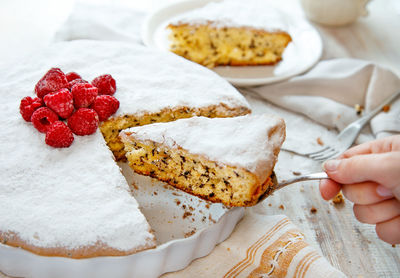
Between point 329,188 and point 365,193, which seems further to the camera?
point 329,188

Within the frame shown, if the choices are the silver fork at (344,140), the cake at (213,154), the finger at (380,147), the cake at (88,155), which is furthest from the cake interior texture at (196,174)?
the silver fork at (344,140)

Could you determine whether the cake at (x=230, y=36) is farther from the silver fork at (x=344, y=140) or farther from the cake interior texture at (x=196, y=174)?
the cake interior texture at (x=196, y=174)

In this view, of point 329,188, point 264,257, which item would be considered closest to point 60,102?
point 264,257

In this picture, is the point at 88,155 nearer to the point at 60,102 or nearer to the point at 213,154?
the point at 60,102

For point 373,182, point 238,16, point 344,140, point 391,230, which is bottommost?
point 344,140

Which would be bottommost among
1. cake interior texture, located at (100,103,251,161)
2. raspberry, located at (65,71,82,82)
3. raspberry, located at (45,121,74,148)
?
cake interior texture, located at (100,103,251,161)

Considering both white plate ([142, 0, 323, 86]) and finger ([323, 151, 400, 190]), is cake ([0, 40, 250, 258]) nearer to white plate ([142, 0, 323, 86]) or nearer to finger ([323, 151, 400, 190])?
white plate ([142, 0, 323, 86])

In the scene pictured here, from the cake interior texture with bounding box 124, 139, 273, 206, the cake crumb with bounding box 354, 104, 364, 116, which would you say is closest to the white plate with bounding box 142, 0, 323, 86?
the cake crumb with bounding box 354, 104, 364, 116

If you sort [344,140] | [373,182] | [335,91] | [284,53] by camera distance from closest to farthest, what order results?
[373,182], [344,140], [335,91], [284,53]
